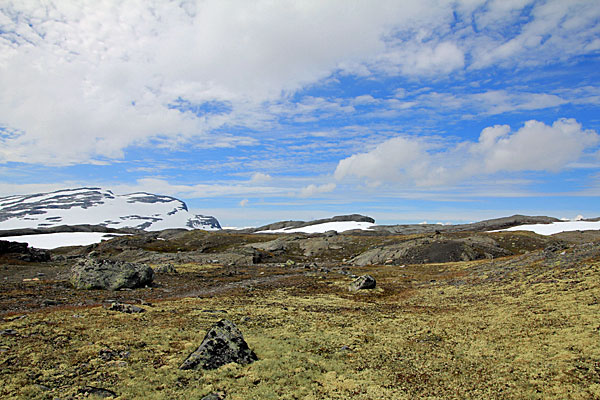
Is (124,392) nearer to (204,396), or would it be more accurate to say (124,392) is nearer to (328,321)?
(204,396)

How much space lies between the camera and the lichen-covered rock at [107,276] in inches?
1540

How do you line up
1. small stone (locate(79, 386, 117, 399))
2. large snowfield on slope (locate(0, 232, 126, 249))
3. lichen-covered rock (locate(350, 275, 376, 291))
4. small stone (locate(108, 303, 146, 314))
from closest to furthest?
small stone (locate(79, 386, 117, 399)) → small stone (locate(108, 303, 146, 314)) → lichen-covered rock (locate(350, 275, 376, 291)) → large snowfield on slope (locate(0, 232, 126, 249))

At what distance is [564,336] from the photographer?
17.0 meters

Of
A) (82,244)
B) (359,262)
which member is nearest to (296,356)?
(359,262)

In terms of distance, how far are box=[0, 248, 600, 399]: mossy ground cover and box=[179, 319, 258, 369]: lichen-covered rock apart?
0.44m

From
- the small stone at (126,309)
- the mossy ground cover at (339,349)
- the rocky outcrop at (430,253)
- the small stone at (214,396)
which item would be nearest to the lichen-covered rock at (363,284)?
the mossy ground cover at (339,349)

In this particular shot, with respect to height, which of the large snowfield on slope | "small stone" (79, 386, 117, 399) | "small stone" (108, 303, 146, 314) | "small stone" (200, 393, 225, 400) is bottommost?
"small stone" (200, 393, 225, 400)

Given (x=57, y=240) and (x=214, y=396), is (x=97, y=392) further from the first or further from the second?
(x=57, y=240)

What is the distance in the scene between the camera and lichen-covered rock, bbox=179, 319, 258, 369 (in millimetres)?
15109

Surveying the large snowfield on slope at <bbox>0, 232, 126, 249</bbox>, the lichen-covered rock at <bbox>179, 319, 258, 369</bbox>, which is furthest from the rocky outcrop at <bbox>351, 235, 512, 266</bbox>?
the large snowfield on slope at <bbox>0, 232, 126, 249</bbox>

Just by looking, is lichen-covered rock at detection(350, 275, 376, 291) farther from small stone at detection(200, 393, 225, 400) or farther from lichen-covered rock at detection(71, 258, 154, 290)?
small stone at detection(200, 393, 225, 400)

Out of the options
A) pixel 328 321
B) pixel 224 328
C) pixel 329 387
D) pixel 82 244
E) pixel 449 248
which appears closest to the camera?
pixel 329 387

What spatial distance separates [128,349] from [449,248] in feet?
246

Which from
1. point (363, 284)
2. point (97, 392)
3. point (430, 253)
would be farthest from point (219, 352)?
point (430, 253)
